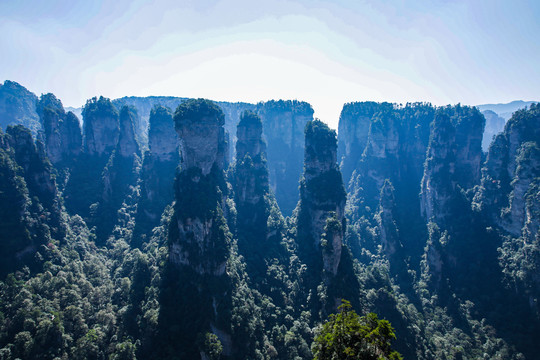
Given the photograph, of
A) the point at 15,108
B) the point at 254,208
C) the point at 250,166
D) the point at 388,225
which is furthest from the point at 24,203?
the point at 15,108

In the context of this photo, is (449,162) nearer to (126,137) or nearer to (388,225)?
(388,225)

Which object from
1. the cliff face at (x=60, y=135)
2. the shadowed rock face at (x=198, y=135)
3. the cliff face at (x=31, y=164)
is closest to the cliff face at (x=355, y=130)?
the shadowed rock face at (x=198, y=135)

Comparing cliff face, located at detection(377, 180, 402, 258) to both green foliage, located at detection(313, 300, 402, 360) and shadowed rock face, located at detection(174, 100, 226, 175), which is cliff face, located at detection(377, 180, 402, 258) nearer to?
shadowed rock face, located at detection(174, 100, 226, 175)

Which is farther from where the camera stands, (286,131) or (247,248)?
(286,131)

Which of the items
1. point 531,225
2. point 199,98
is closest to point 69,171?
point 199,98

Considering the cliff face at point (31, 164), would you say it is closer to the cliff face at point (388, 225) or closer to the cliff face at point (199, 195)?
the cliff face at point (199, 195)

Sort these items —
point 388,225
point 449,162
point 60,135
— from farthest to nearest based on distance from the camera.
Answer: point 60,135 < point 449,162 < point 388,225
